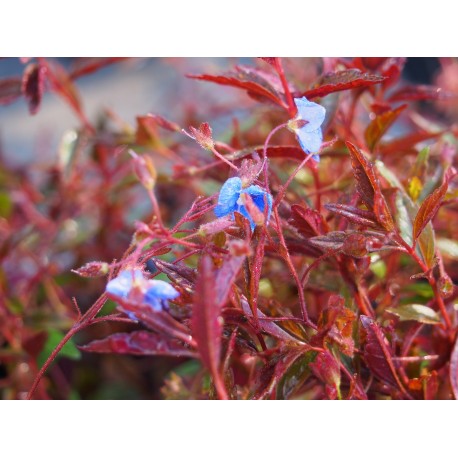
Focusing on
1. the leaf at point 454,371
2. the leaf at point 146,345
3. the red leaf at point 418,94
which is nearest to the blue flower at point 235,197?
the leaf at point 146,345

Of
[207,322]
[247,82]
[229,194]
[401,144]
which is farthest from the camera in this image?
[401,144]

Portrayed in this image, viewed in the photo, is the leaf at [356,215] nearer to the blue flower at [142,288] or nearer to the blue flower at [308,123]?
the blue flower at [308,123]

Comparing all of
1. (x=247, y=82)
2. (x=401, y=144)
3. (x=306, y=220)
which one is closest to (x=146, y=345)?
(x=306, y=220)

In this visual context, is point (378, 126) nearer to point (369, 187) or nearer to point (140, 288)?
point (369, 187)

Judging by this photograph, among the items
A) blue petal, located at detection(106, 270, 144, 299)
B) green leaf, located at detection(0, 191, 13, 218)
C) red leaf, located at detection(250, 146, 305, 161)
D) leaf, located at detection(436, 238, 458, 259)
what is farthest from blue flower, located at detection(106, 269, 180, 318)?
green leaf, located at detection(0, 191, 13, 218)

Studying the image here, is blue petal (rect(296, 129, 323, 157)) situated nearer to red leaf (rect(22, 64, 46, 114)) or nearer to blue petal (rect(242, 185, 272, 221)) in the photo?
blue petal (rect(242, 185, 272, 221))

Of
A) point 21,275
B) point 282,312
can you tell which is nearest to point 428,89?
point 282,312

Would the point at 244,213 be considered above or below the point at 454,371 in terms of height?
above
